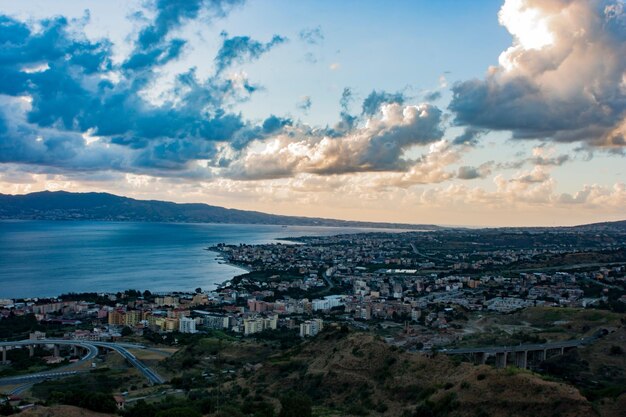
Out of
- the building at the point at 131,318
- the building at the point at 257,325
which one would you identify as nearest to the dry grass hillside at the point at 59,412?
the building at the point at 257,325

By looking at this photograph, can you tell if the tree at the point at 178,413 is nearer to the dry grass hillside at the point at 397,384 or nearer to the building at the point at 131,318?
the dry grass hillside at the point at 397,384

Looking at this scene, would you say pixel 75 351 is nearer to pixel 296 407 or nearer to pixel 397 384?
pixel 397 384

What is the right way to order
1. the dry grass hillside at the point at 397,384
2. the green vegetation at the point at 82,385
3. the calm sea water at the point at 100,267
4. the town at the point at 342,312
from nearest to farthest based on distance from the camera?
the dry grass hillside at the point at 397,384 < the green vegetation at the point at 82,385 < the town at the point at 342,312 < the calm sea water at the point at 100,267

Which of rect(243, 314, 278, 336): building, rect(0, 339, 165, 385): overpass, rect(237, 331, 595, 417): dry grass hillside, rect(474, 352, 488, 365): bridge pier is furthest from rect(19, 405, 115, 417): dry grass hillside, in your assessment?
rect(243, 314, 278, 336): building

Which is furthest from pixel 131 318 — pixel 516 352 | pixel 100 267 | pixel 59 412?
pixel 100 267

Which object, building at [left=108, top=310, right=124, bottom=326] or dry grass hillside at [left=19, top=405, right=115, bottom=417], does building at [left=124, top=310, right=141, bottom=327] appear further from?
dry grass hillside at [left=19, top=405, right=115, bottom=417]
